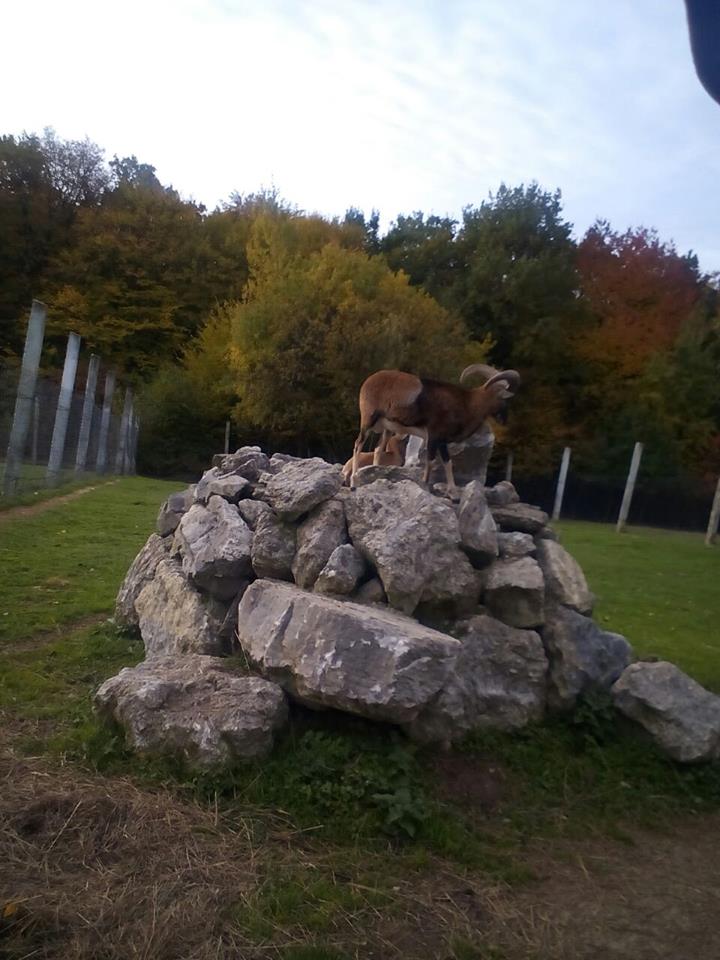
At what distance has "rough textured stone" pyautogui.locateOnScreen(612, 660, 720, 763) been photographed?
537 centimetres

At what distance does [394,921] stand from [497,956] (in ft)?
1.39

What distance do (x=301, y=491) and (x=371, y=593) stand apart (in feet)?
2.62

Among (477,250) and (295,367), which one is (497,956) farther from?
(477,250)

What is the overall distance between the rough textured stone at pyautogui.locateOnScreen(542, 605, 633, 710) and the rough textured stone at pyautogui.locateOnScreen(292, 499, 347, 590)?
1447 millimetres

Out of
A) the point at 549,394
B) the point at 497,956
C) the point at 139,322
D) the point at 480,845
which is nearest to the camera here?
the point at 497,956

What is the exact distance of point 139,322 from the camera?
40.8m

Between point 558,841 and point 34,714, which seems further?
point 34,714

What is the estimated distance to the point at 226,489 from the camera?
676 cm

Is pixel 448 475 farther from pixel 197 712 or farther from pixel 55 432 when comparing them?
pixel 55 432

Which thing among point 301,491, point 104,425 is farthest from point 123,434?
point 301,491

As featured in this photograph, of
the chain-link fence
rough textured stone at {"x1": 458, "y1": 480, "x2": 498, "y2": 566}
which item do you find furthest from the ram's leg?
the chain-link fence

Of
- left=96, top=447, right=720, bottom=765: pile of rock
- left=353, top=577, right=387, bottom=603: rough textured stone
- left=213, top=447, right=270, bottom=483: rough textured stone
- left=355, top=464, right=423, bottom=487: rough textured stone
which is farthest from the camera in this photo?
left=213, top=447, right=270, bottom=483: rough textured stone

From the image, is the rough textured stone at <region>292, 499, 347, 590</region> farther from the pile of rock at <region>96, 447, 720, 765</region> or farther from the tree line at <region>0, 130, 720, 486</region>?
the tree line at <region>0, 130, 720, 486</region>

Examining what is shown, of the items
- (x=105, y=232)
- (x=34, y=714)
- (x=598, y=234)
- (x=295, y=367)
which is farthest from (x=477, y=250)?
(x=34, y=714)
